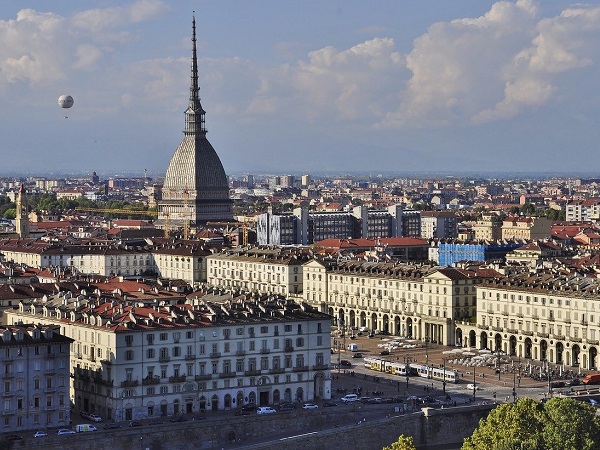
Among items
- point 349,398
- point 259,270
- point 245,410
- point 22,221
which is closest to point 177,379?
point 245,410

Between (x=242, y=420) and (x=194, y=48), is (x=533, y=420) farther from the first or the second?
(x=194, y=48)

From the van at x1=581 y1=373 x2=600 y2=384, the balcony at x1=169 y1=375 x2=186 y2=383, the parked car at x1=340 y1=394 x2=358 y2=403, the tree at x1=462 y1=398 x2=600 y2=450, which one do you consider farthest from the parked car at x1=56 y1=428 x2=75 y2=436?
the van at x1=581 y1=373 x2=600 y2=384

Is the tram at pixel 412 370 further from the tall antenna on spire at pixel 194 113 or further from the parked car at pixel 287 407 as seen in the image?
the tall antenna on spire at pixel 194 113

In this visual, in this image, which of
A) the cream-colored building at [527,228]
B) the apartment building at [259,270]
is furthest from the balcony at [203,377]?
the cream-colored building at [527,228]

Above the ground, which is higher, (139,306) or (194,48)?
(194,48)

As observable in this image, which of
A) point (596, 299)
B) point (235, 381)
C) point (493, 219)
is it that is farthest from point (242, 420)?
point (493, 219)

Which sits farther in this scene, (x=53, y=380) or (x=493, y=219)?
(x=493, y=219)
